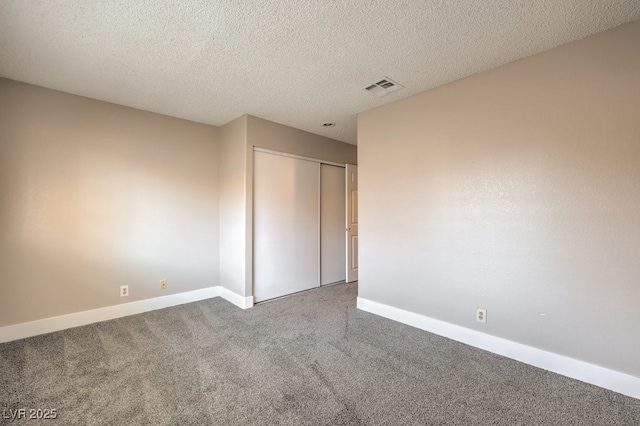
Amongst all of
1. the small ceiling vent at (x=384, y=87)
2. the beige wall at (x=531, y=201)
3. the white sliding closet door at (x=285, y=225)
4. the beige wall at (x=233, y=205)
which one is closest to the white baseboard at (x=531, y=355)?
the beige wall at (x=531, y=201)

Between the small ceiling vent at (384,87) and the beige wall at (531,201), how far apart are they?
0.28 metres

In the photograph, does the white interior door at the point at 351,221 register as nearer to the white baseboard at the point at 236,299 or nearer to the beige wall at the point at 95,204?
the white baseboard at the point at 236,299

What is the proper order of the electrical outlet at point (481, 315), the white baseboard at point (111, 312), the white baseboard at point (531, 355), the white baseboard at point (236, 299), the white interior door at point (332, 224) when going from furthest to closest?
the white interior door at point (332, 224) < the white baseboard at point (236, 299) < the white baseboard at point (111, 312) < the electrical outlet at point (481, 315) < the white baseboard at point (531, 355)

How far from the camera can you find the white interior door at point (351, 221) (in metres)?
4.34

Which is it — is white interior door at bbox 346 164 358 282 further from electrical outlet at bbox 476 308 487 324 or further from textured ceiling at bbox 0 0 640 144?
electrical outlet at bbox 476 308 487 324

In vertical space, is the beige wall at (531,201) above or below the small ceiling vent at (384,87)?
below

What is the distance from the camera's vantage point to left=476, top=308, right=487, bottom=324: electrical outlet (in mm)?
2322

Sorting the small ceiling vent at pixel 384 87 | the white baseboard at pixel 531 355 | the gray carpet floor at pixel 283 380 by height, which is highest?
the small ceiling vent at pixel 384 87

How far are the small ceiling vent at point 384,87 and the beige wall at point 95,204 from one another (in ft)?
7.62

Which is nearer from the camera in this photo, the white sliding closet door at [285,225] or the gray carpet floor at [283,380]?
the gray carpet floor at [283,380]

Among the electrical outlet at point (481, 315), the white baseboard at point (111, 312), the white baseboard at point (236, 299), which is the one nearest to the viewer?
the electrical outlet at point (481, 315)

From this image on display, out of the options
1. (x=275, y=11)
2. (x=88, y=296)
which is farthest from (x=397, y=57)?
(x=88, y=296)

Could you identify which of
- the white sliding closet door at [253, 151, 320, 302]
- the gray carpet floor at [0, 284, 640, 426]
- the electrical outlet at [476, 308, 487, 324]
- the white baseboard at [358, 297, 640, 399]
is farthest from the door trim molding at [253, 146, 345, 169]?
the electrical outlet at [476, 308, 487, 324]

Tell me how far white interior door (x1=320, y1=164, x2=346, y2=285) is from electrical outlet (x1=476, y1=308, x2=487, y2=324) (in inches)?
90.0
